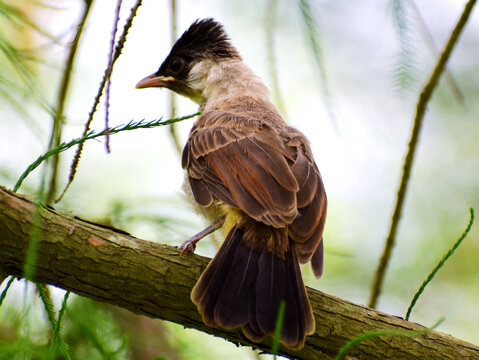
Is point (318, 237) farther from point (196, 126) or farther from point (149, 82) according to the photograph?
point (149, 82)

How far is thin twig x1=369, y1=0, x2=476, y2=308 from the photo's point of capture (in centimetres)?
370

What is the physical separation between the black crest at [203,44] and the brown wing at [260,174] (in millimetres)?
1394

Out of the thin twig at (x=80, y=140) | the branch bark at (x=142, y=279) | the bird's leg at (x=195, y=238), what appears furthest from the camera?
the bird's leg at (x=195, y=238)

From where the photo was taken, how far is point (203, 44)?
562 centimetres

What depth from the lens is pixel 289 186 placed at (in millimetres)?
3557

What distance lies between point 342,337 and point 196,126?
6.45 feet

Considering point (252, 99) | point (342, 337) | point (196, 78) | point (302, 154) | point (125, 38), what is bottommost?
point (342, 337)

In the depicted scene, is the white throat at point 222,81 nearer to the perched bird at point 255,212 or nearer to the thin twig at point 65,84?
the perched bird at point 255,212

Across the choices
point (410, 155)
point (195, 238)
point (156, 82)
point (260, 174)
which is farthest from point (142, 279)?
point (156, 82)

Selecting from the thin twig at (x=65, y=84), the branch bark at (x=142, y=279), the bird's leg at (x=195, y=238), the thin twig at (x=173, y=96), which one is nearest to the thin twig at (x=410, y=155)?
the branch bark at (x=142, y=279)

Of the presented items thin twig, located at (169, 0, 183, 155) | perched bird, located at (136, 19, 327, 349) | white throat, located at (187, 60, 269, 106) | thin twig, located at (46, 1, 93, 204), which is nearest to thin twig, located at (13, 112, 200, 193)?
thin twig, located at (46, 1, 93, 204)

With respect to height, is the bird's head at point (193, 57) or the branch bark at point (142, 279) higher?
the bird's head at point (193, 57)

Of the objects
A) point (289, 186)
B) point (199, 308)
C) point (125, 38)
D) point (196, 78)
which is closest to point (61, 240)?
point (199, 308)

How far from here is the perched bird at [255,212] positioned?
297 centimetres
